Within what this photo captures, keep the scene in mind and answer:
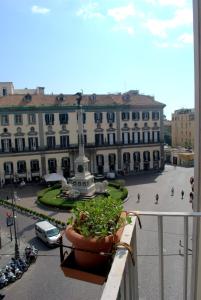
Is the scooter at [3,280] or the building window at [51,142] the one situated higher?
the building window at [51,142]

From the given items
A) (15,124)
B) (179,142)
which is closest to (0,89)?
(15,124)

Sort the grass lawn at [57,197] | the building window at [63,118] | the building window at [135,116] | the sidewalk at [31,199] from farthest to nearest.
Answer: the building window at [135,116] → the building window at [63,118] → the grass lawn at [57,197] → the sidewalk at [31,199]

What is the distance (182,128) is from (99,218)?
66.6 meters

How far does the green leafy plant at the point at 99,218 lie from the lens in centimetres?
268

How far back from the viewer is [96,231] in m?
2.67

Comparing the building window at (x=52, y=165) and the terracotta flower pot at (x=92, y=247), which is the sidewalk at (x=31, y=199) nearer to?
the building window at (x=52, y=165)

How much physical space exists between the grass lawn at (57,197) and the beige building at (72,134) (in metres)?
7.22

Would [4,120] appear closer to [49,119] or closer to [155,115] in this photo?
[49,119]

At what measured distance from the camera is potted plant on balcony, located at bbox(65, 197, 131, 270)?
261 cm

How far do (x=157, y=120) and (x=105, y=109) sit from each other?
7.71 meters

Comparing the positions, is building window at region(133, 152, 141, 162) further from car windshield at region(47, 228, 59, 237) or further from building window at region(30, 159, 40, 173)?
car windshield at region(47, 228, 59, 237)

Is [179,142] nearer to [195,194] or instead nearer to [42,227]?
[42,227]

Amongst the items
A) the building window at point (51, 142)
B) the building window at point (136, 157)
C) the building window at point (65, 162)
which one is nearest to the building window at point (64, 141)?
the building window at point (51, 142)

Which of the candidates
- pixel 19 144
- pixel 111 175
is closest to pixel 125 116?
pixel 111 175
